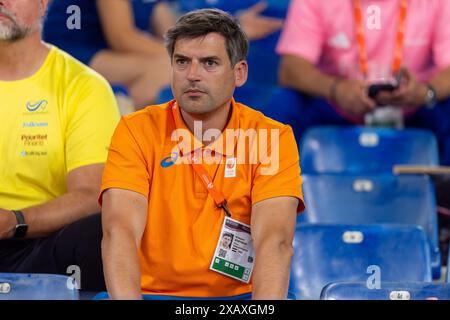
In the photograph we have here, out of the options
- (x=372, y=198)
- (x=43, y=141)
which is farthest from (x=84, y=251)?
(x=372, y=198)

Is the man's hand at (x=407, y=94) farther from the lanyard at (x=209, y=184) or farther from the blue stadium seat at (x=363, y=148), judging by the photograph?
the lanyard at (x=209, y=184)

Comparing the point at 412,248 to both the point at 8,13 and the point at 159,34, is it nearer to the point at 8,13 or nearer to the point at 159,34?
the point at 8,13

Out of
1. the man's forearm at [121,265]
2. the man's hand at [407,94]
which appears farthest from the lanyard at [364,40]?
the man's forearm at [121,265]

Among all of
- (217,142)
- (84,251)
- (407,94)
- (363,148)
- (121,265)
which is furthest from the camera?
(407,94)

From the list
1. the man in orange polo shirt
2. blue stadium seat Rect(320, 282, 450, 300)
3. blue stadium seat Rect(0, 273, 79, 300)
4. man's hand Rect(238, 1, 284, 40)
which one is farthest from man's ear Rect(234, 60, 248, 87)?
man's hand Rect(238, 1, 284, 40)

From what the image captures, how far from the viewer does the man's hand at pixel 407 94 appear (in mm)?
4508

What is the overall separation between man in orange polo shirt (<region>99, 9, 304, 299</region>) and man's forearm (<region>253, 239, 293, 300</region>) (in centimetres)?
2

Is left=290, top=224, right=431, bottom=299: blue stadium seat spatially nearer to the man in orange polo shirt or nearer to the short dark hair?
the man in orange polo shirt

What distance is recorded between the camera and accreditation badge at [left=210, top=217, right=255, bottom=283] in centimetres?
280

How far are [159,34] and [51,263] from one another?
2.01m

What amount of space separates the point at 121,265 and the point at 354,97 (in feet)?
7.07

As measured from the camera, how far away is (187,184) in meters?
2.86

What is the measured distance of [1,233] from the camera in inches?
123

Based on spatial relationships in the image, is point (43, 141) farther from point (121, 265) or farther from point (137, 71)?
point (137, 71)
